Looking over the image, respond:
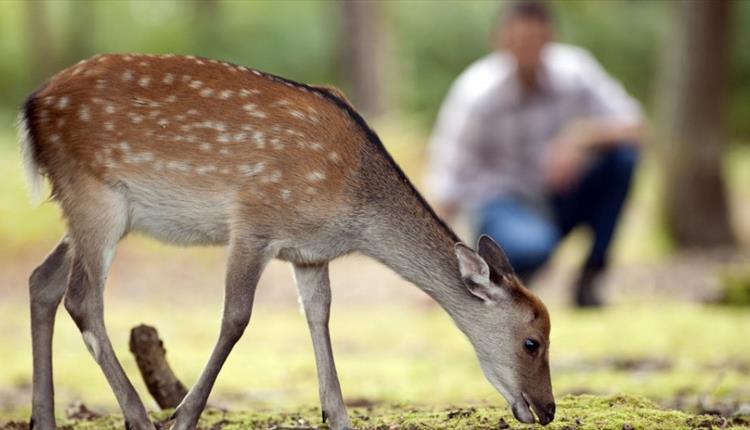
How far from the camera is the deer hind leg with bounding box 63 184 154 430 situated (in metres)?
4.79

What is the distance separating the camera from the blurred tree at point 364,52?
72.6 feet

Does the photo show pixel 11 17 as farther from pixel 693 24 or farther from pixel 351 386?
pixel 351 386

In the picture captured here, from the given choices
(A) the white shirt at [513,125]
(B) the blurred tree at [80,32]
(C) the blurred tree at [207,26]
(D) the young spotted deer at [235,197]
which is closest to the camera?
(D) the young spotted deer at [235,197]

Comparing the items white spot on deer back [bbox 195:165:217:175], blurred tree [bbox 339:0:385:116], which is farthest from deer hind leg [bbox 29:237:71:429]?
blurred tree [bbox 339:0:385:116]

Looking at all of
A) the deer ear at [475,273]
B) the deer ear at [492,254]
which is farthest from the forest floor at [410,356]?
the deer ear at [492,254]

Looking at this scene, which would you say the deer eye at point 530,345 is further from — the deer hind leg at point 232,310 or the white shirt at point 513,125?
the white shirt at point 513,125

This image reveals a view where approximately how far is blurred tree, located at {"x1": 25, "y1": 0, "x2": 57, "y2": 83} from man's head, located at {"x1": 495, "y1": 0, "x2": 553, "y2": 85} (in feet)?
61.9

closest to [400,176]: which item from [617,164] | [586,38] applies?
[617,164]

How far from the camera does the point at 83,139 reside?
4957 mm

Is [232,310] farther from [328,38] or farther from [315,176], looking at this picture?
[328,38]

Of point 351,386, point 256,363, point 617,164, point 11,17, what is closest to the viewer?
point 351,386

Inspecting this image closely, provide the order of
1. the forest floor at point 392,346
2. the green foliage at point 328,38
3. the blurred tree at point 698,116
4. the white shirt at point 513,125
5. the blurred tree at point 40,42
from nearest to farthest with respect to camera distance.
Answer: the forest floor at point 392,346 < the white shirt at point 513,125 < the blurred tree at point 698,116 < the blurred tree at point 40,42 < the green foliage at point 328,38

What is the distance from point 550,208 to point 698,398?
4.86 m

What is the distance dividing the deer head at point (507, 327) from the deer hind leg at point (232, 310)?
867 mm
